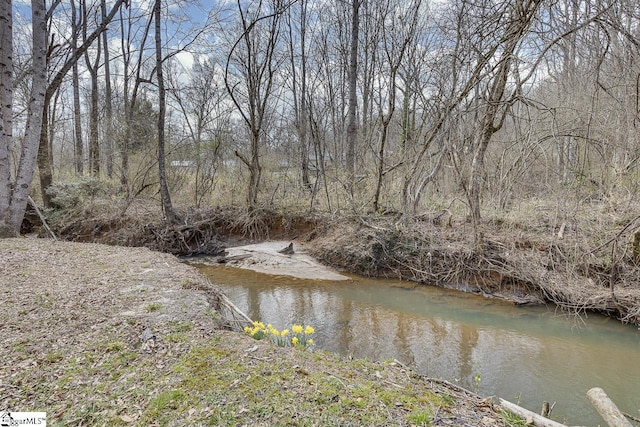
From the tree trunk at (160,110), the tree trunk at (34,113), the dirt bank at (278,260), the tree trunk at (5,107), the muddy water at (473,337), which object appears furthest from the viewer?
the tree trunk at (160,110)

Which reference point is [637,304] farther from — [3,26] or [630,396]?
[3,26]

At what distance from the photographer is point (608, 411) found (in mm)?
1862

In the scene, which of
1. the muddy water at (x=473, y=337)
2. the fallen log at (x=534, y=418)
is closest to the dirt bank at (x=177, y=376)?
the fallen log at (x=534, y=418)

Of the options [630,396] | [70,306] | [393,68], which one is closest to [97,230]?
[70,306]

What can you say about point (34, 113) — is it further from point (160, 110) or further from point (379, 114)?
point (379, 114)

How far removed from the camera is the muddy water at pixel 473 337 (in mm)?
3625

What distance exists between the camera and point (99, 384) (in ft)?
6.81

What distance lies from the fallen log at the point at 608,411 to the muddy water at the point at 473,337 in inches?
55.5

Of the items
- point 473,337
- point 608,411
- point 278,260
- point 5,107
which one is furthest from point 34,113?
point 608,411

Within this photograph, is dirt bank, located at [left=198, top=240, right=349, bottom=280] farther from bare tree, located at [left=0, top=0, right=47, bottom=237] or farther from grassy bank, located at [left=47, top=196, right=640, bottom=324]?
bare tree, located at [left=0, top=0, right=47, bottom=237]

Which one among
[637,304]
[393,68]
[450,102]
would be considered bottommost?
[637,304]

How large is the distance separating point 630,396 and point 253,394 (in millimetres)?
3911

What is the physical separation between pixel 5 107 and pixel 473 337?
347 inches

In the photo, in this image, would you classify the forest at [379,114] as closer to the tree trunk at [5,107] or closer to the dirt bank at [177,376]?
the tree trunk at [5,107]
